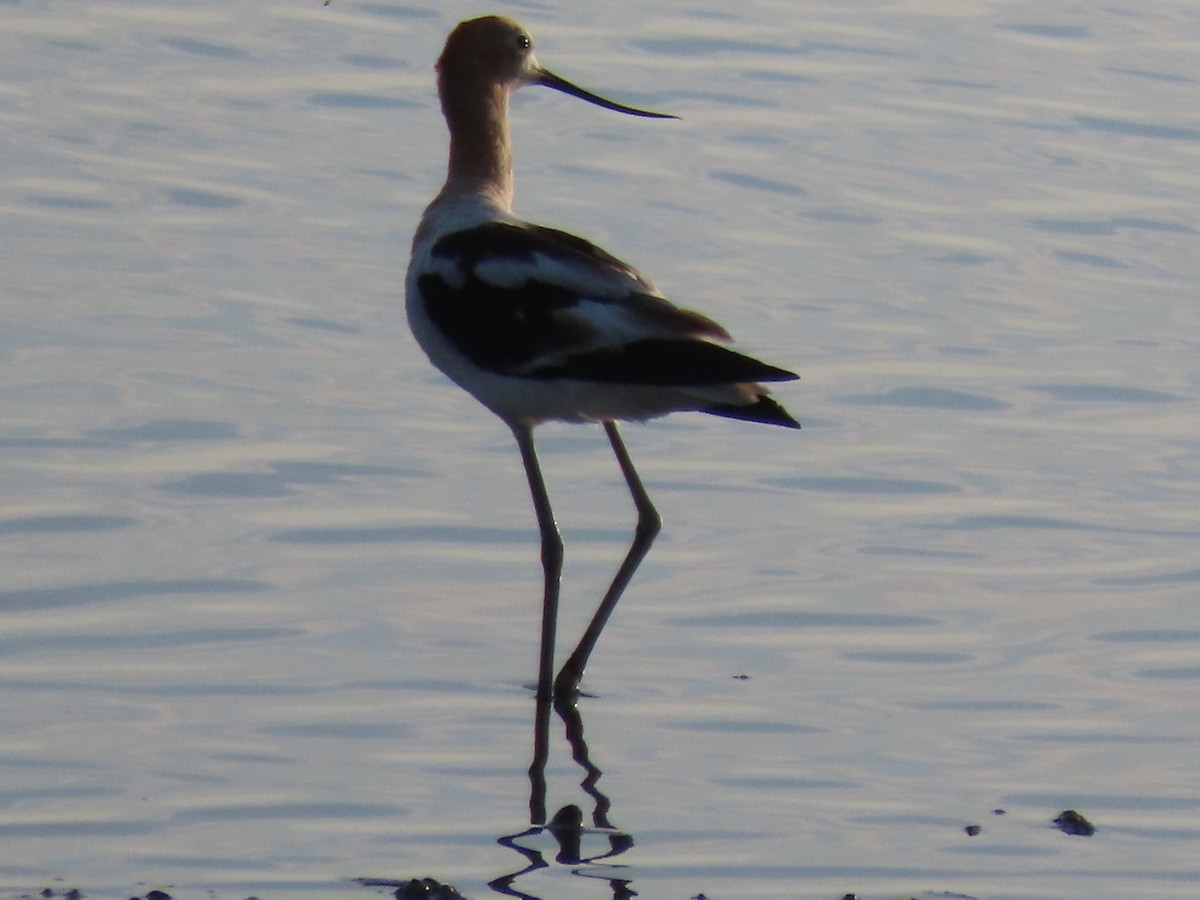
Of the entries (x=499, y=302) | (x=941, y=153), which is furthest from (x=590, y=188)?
(x=499, y=302)

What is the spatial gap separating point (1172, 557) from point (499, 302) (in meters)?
2.16

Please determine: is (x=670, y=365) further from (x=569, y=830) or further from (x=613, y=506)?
(x=613, y=506)

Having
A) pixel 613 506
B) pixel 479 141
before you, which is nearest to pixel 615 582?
pixel 613 506

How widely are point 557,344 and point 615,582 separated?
77 cm

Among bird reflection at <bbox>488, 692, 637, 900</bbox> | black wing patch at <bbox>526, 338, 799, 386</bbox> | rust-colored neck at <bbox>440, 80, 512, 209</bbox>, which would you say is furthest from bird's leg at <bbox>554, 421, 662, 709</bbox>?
rust-colored neck at <bbox>440, 80, 512, 209</bbox>

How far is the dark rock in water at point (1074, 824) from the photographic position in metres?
5.38

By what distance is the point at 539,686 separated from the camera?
627 centimetres

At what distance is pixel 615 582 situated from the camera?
6.64 metres

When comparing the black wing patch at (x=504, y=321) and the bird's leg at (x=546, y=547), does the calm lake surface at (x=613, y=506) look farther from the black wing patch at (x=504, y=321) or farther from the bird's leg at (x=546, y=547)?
the black wing patch at (x=504, y=321)

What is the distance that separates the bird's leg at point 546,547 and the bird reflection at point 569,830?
0.33 m

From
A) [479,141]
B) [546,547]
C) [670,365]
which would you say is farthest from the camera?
[479,141]

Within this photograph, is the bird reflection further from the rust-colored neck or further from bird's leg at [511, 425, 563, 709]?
the rust-colored neck

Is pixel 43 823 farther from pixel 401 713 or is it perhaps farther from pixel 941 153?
pixel 941 153

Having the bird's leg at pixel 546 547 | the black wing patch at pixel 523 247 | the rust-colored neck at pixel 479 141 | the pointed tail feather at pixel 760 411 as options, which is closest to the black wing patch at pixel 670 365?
the pointed tail feather at pixel 760 411
